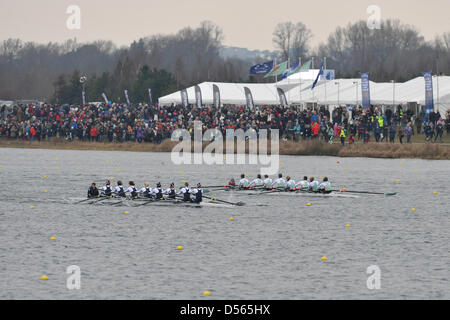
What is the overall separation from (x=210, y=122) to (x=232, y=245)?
31925mm

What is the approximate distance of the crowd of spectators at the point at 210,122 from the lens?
52094 mm

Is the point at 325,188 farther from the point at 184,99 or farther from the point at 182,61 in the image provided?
the point at 182,61

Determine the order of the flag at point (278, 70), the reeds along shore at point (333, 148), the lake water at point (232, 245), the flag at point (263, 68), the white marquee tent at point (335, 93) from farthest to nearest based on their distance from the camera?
the flag at point (263, 68), the flag at point (278, 70), the white marquee tent at point (335, 93), the reeds along shore at point (333, 148), the lake water at point (232, 245)

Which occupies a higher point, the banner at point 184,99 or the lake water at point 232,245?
the banner at point 184,99

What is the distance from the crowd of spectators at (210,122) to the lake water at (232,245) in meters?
10.1

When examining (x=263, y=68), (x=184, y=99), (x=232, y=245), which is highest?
(x=263, y=68)

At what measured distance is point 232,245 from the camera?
25.1 metres

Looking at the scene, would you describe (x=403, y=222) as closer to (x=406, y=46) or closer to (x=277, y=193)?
(x=277, y=193)

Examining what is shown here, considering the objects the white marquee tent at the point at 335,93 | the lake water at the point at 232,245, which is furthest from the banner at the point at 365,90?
the lake water at the point at 232,245

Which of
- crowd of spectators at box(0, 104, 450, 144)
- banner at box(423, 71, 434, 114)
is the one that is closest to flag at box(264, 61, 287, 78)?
crowd of spectators at box(0, 104, 450, 144)

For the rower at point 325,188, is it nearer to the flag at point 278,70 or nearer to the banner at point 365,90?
the banner at point 365,90

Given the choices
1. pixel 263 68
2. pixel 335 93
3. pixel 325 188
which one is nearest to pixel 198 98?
pixel 263 68

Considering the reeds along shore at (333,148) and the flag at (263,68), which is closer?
the reeds along shore at (333,148)

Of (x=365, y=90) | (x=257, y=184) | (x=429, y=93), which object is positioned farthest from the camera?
(x=365, y=90)
